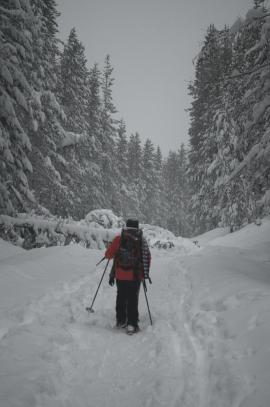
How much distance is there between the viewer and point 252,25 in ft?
25.8

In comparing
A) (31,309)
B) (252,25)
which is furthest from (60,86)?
(31,309)

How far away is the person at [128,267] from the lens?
19.7 feet

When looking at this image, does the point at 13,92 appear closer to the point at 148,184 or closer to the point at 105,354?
the point at 105,354

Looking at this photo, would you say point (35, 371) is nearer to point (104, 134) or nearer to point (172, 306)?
point (172, 306)

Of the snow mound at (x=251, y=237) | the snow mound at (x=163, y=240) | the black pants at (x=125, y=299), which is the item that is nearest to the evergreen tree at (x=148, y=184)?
the snow mound at (x=163, y=240)

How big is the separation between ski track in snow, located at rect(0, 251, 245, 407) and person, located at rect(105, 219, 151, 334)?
489mm

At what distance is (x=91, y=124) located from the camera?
27.4m

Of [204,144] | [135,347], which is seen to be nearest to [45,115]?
[135,347]

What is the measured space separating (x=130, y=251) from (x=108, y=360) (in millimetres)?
2292

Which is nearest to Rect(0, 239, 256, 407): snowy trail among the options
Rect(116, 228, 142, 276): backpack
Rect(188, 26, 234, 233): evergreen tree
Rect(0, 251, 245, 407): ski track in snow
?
Rect(0, 251, 245, 407): ski track in snow

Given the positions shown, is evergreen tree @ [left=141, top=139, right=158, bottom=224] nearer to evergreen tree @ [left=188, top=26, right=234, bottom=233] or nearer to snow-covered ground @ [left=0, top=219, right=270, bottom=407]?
evergreen tree @ [left=188, top=26, right=234, bottom=233]

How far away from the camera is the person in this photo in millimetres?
6000

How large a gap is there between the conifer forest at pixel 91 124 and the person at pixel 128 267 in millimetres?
4151

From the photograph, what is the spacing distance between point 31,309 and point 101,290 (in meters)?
2.76
